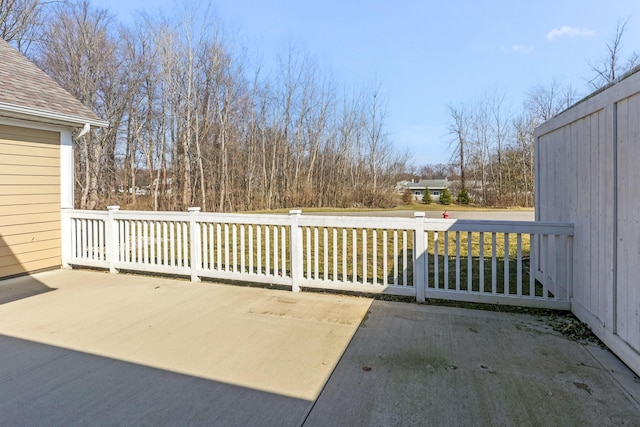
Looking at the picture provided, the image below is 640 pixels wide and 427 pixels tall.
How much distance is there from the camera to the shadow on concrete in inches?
73.9

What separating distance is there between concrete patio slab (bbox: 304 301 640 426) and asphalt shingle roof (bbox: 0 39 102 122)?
530cm

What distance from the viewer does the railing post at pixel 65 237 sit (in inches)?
215

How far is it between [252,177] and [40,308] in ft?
59.1

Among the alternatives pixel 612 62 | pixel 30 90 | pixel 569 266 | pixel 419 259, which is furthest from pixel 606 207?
pixel 612 62

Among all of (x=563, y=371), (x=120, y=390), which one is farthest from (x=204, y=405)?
(x=563, y=371)

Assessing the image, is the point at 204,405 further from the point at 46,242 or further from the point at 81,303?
the point at 46,242

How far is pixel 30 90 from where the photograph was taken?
17.3ft

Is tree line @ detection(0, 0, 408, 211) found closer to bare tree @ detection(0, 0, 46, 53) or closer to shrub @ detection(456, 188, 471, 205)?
bare tree @ detection(0, 0, 46, 53)

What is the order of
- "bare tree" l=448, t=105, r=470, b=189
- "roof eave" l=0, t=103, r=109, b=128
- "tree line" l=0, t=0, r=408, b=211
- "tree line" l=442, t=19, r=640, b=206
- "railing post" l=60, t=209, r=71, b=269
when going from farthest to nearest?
"bare tree" l=448, t=105, r=470, b=189, "tree line" l=442, t=19, r=640, b=206, "tree line" l=0, t=0, r=408, b=211, "railing post" l=60, t=209, r=71, b=269, "roof eave" l=0, t=103, r=109, b=128

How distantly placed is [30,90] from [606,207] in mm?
7237

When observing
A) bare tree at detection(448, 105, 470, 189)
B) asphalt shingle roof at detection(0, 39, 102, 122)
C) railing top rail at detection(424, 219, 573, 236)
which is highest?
bare tree at detection(448, 105, 470, 189)

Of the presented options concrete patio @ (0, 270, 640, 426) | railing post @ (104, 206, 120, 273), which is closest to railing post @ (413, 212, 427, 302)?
concrete patio @ (0, 270, 640, 426)

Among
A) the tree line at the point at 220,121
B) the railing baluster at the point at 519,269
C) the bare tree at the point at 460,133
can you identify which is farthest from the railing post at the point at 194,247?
the bare tree at the point at 460,133

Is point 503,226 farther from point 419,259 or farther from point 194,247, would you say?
point 194,247
